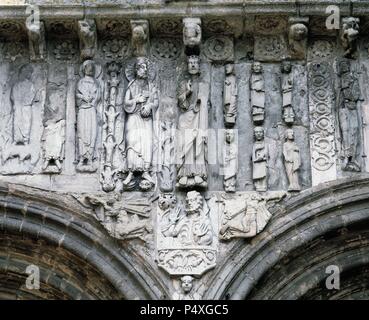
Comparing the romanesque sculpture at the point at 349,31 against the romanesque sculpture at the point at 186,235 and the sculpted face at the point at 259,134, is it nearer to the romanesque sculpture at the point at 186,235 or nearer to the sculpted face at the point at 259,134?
the sculpted face at the point at 259,134

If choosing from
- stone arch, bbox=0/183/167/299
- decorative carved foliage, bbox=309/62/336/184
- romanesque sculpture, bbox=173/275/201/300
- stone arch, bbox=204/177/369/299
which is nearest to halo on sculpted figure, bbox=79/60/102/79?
stone arch, bbox=0/183/167/299

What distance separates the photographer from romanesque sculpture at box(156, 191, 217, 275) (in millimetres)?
13219

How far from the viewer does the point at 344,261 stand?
13.6 metres

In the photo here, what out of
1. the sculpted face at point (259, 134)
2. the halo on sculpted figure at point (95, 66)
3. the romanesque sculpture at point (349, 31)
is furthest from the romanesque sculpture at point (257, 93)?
the halo on sculpted figure at point (95, 66)

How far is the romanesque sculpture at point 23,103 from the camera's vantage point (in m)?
14.0

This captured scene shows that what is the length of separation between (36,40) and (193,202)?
262 centimetres

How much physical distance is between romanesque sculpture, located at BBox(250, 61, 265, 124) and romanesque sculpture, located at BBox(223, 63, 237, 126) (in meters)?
0.20

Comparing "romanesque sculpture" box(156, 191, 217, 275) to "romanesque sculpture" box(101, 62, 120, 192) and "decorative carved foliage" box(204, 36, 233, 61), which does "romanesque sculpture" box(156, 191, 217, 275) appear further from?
"decorative carved foliage" box(204, 36, 233, 61)

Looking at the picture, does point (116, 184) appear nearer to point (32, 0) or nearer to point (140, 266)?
point (140, 266)

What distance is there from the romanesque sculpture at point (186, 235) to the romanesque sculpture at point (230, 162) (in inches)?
13.2

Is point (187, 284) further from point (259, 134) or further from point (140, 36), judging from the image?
point (140, 36)

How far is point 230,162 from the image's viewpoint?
13.8 m

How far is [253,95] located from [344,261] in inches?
83.2
